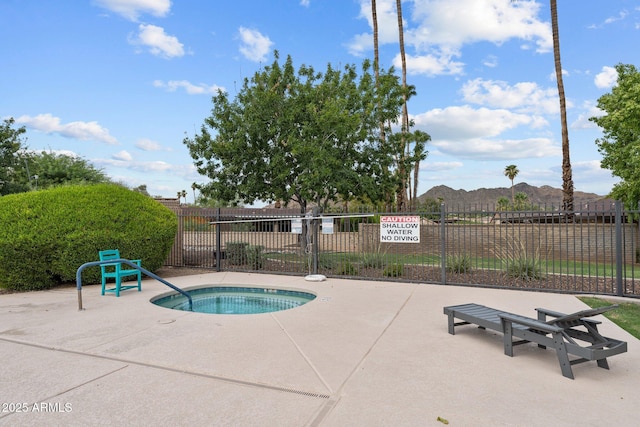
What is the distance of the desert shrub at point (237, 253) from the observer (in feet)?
43.6

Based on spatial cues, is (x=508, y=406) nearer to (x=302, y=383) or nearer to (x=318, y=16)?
(x=302, y=383)

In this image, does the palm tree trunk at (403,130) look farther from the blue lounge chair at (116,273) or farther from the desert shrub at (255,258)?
the blue lounge chair at (116,273)

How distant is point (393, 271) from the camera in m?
11.0

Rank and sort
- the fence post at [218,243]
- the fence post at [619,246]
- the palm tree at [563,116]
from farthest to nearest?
the palm tree at [563,116], the fence post at [218,243], the fence post at [619,246]

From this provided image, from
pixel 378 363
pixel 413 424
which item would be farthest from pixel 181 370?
pixel 413 424

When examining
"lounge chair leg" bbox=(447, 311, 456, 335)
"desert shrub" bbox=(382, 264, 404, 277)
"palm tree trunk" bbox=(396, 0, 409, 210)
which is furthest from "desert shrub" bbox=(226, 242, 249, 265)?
"lounge chair leg" bbox=(447, 311, 456, 335)

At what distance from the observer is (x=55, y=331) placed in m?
5.54

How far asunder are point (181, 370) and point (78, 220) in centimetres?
693

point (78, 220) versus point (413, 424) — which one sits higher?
point (78, 220)

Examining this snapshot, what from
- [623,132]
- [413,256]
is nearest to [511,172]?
[623,132]

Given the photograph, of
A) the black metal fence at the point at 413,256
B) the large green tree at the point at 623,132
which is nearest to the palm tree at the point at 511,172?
the large green tree at the point at 623,132

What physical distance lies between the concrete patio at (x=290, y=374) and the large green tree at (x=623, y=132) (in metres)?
14.4

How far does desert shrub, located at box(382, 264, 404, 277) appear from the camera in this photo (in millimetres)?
10734

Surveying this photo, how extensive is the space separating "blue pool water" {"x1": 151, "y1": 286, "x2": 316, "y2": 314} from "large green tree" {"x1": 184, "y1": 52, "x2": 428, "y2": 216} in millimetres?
5278
